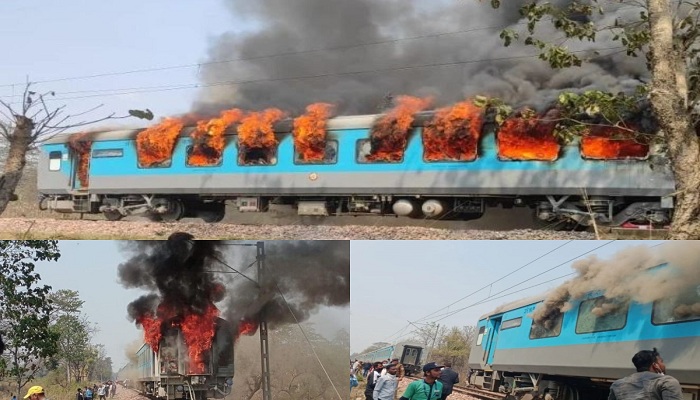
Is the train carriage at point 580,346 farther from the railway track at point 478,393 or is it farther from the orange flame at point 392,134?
the orange flame at point 392,134

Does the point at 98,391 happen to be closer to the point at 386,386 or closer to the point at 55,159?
the point at 386,386

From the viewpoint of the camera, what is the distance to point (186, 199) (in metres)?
18.4

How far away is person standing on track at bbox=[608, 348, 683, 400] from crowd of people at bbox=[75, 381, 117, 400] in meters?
6.73

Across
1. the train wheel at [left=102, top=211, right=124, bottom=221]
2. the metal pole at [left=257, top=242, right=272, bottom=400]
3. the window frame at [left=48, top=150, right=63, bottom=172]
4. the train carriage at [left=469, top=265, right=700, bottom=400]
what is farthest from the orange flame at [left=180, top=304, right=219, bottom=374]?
the window frame at [left=48, top=150, right=63, bottom=172]

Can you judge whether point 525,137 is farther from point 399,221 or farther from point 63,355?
point 63,355

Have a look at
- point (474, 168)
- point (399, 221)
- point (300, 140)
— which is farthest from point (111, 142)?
point (474, 168)

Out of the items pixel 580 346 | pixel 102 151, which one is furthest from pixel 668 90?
pixel 102 151

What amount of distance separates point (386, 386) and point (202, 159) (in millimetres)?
11260

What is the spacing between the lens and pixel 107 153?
61.7 ft

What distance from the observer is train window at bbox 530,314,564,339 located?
8.08m

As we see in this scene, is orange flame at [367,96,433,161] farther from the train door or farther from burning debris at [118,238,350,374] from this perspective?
burning debris at [118,238,350,374]

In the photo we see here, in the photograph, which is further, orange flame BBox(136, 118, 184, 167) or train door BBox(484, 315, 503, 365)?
orange flame BBox(136, 118, 184, 167)

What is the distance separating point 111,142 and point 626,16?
1248 cm

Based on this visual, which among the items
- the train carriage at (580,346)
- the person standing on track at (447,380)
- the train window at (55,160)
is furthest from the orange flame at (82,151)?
the person standing on track at (447,380)
